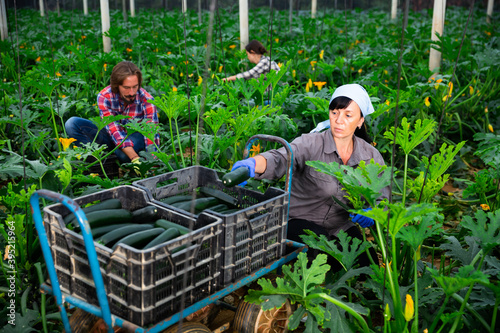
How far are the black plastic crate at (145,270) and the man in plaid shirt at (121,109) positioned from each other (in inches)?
86.4

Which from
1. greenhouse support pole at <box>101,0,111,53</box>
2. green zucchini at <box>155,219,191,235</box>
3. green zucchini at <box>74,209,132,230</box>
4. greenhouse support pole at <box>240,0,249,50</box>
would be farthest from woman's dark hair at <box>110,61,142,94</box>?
greenhouse support pole at <box>101,0,111,53</box>

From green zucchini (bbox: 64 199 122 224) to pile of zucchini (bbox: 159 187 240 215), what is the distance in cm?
26

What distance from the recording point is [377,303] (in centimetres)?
264

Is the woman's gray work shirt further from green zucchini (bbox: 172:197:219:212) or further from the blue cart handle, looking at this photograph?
the blue cart handle

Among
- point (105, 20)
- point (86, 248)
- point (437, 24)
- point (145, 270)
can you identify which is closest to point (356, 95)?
point (145, 270)

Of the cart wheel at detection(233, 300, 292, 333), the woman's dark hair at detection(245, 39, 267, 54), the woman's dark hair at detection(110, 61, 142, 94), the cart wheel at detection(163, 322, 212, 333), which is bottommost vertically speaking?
the cart wheel at detection(233, 300, 292, 333)

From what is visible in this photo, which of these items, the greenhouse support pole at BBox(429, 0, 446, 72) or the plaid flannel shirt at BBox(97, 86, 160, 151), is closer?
the plaid flannel shirt at BBox(97, 86, 160, 151)

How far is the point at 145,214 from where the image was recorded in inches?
88.7

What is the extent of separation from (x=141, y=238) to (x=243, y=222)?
433 millimetres

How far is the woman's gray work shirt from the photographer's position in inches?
118

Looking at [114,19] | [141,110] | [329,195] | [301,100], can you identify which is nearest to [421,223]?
[329,195]

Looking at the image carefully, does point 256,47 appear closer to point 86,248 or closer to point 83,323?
point 83,323

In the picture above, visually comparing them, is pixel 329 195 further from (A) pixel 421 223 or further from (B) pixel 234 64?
(B) pixel 234 64

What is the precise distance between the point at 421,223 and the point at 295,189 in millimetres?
1034
